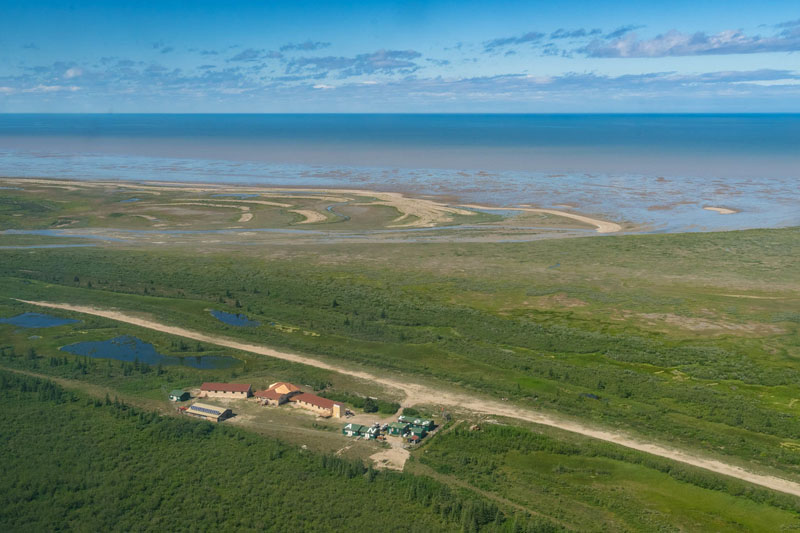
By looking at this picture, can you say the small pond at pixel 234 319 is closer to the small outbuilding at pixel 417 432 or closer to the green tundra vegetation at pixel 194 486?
the green tundra vegetation at pixel 194 486

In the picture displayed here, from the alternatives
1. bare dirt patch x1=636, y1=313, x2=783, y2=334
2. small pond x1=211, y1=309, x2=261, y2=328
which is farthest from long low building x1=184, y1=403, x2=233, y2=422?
bare dirt patch x1=636, y1=313, x2=783, y2=334

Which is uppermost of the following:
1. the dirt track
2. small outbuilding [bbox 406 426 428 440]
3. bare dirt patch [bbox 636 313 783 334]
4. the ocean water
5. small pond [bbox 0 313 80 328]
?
the ocean water

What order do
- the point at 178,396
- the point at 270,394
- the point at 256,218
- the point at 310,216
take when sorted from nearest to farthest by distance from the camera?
the point at 178,396
the point at 270,394
the point at 256,218
the point at 310,216

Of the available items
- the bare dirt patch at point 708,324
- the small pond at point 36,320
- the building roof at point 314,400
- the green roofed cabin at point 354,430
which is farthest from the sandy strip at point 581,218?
the small pond at point 36,320

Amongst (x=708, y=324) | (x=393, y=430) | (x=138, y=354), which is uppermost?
(x=708, y=324)

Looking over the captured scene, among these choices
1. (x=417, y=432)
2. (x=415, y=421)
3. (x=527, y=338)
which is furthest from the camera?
(x=527, y=338)

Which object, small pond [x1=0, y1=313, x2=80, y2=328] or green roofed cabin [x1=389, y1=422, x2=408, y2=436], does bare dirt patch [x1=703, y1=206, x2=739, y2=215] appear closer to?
green roofed cabin [x1=389, y1=422, x2=408, y2=436]

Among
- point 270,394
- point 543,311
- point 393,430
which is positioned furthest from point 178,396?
point 543,311

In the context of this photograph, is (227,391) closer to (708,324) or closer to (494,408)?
(494,408)
